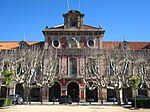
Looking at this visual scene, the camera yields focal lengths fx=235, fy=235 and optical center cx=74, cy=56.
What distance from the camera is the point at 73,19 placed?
4366 cm

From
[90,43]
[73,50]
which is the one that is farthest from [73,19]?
[73,50]

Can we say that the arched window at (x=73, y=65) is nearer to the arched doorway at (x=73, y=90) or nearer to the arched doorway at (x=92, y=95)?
the arched doorway at (x=73, y=90)

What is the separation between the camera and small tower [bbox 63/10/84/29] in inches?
1699

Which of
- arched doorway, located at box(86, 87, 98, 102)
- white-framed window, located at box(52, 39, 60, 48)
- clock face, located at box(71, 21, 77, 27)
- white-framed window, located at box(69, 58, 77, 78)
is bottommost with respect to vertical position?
arched doorway, located at box(86, 87, 98, 102)

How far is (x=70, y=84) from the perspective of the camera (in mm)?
42562

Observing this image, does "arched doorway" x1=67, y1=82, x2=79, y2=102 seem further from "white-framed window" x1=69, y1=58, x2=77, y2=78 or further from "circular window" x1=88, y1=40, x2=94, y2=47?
"circular window" x1=88, y1=40, x2=94, y2=47

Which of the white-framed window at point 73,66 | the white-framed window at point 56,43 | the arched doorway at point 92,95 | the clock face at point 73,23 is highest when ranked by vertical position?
the clock face at point 73,23

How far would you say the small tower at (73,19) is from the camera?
43.2 metres

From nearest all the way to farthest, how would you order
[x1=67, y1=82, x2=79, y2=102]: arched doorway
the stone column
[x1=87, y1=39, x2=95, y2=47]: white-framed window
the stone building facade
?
1. the stone column
2. the stone building facade
3. [x1=87, y1=39, x2=95, y2=47]: white-framed window
4. [x1=67, y1=82, x2=79, y2=102]: arched doorway

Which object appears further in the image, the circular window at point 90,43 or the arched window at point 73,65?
the circular window at point 90,43

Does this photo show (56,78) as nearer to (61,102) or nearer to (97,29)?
(61,102)

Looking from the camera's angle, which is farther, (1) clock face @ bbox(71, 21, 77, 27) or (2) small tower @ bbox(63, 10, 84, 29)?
(1) clock face @ bbox(71, 21, 77, 27)

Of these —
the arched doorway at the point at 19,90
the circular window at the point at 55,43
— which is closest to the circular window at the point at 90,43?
the circular window at the point at 55,43

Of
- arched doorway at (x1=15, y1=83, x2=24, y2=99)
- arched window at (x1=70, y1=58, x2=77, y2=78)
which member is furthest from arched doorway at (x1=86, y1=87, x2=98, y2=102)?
arched doorway at (x1=15, y1=83, x2=24, y2=99)
